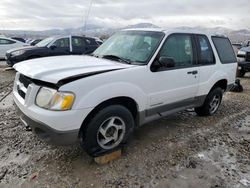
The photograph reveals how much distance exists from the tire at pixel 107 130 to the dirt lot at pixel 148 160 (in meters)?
0.24

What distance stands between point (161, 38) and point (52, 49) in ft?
24.0

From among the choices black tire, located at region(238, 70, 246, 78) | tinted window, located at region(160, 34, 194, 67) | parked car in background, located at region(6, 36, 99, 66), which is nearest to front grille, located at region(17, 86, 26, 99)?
tinted window, located at region(160, 34, 194, 67)

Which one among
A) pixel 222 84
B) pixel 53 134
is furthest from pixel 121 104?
pixel 222 84

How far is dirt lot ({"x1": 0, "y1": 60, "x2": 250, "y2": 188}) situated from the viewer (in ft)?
9.73

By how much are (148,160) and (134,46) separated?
1.82 meters

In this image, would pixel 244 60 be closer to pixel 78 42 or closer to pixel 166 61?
pixel 78 42

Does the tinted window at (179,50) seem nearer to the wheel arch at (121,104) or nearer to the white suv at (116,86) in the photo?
the white suv at (116,86)

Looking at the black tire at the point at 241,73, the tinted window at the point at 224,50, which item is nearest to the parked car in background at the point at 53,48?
the tinted window at the point at 224,50

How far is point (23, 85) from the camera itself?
336 centimetres

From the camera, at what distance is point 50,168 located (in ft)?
10.4

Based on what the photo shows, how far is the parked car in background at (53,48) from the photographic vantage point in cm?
943

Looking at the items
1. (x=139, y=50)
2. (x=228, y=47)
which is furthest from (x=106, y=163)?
(x=228, y=47)

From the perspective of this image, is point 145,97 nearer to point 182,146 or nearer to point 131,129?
point 131,129

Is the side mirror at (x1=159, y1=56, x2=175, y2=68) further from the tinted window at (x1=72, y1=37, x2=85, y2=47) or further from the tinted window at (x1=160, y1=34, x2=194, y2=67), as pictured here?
the tinted window at (x1=72, y1=37, x2=85, y2=47)
